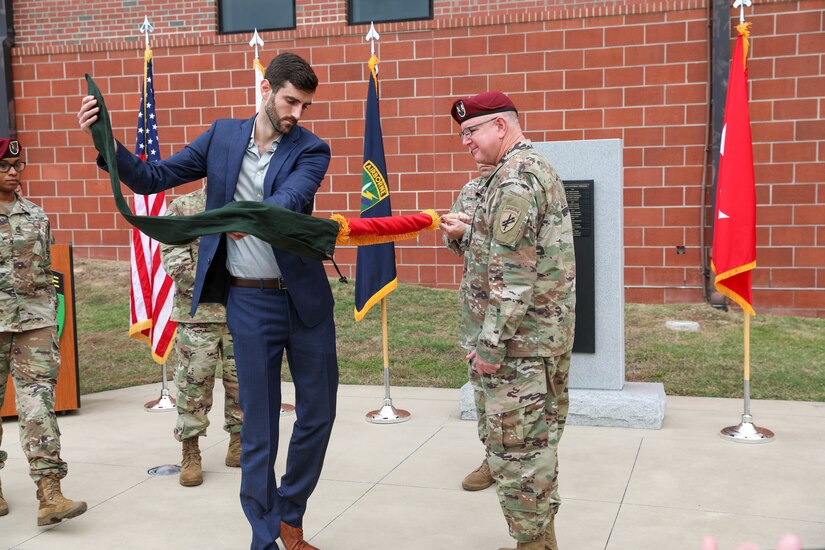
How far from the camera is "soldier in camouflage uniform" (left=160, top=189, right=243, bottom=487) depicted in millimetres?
5059

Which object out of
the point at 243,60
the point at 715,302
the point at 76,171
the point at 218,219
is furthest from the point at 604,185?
the point at 76,171

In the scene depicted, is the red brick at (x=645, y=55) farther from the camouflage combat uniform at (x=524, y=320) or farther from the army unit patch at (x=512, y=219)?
the army unit patch at (x=512, y=219)

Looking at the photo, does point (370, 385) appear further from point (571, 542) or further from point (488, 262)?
point (488, 262)

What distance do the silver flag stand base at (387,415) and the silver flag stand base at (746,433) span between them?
228 centimetres

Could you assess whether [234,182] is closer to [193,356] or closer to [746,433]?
[193,356]

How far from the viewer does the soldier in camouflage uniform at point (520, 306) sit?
A: 131 inches

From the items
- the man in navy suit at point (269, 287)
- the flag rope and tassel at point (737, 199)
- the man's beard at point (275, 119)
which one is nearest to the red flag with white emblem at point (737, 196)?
the flag rope and tassel at point (737, 199)

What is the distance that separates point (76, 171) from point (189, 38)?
8.10 feet

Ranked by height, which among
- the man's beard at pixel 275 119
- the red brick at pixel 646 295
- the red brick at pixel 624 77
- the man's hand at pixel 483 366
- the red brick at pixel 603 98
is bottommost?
the red brick at pixel 646 295

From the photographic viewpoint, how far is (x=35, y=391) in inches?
174

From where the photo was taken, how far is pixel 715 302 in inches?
387

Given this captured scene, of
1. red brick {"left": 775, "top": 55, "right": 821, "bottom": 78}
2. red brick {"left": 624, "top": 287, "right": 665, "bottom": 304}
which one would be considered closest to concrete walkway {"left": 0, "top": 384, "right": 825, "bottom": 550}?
red brick {"left": 624, "top": 287, "right": 665, "bottom": 304}

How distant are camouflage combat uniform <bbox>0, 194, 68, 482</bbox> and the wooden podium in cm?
214

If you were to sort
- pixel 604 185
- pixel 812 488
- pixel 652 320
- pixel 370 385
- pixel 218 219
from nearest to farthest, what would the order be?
pixel 218 219, pixel 812 488, pixel 604 185, pixel 370 385, pixel 652 320
